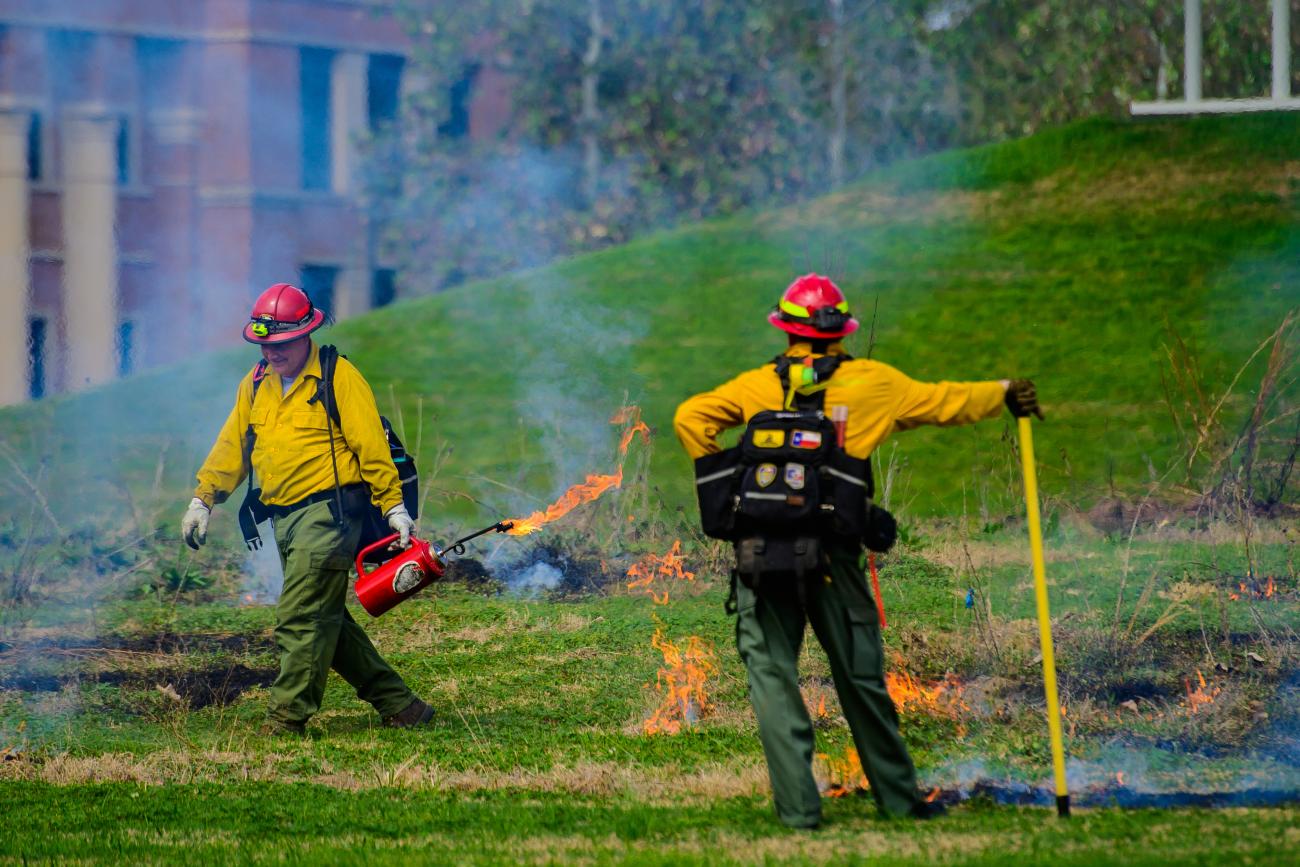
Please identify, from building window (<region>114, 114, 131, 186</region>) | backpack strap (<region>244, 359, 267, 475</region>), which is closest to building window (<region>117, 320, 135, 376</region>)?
building window (<region>114, 114, 131, 186</region>)

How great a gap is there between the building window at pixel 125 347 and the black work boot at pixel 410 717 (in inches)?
358

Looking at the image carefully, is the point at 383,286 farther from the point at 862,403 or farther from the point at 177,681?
the point at 862,403

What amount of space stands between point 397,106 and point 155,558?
1359 cm

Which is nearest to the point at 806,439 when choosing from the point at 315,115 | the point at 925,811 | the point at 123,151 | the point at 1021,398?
the point at 1021,398

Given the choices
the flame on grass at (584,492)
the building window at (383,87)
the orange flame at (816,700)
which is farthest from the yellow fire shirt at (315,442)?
the building window at (383,87)

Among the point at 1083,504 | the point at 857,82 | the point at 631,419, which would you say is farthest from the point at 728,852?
the point at 857,82

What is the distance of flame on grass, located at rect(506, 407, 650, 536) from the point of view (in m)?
8.42

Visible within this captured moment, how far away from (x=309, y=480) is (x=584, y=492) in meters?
2.99

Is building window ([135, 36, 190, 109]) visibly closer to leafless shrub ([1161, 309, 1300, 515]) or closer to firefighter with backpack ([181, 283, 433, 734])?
leafless shrub ([1161, 309, 1300, 515])

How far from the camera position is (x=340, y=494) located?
7.88 meters

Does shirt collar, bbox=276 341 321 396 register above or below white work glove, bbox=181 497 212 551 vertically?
above

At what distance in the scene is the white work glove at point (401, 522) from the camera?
25.6 feet

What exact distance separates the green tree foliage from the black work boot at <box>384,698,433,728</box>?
15.1 metres

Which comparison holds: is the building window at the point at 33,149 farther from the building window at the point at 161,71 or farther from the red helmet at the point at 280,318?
the red helmet at the point at 280,318
